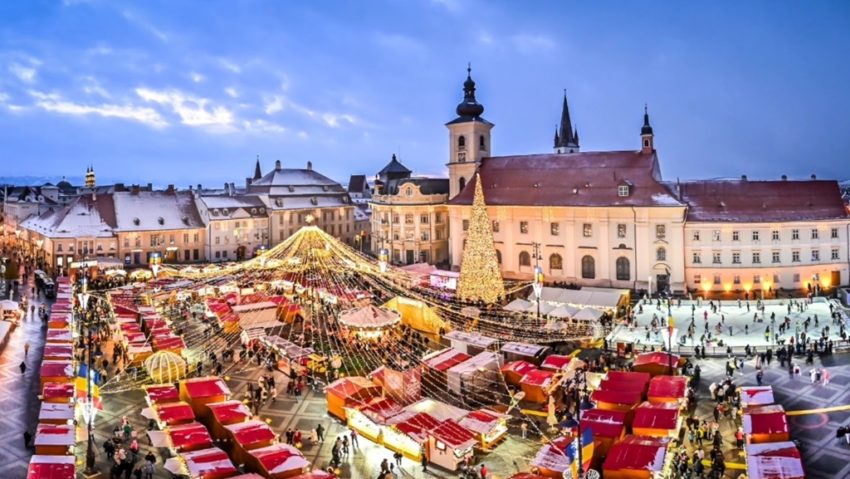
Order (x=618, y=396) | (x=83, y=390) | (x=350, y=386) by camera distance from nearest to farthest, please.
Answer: (x=83, y=390)
(x=618, y=396)
(x=350, y=386)

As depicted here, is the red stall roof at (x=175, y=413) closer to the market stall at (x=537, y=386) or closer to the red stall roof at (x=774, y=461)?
the market stall at (x=537, y=386)

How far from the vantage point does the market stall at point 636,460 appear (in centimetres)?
1938

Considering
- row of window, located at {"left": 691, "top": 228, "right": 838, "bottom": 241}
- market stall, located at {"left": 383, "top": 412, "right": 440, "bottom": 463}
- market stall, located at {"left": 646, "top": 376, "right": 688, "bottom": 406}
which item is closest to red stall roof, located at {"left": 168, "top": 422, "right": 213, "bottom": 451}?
market stall, located at {"left": 383, "top": 412, "right": 440, "bottom": 463}

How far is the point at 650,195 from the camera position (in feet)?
168

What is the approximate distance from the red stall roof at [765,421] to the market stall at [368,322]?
17807 mm

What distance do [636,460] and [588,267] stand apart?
3494 cm

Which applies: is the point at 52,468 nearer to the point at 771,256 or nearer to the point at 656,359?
the point at 656,359

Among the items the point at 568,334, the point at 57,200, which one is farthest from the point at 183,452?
the point at 57,200

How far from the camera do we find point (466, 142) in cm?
6638

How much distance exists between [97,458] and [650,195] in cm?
4218

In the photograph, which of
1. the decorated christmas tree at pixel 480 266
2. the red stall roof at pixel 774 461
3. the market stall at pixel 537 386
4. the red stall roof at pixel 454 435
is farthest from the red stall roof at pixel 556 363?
the red stall roof at pixel 774 461

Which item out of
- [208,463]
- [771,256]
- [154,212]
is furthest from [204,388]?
[154,212]

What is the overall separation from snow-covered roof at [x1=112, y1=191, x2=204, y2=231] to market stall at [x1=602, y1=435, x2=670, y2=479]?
5776 cm

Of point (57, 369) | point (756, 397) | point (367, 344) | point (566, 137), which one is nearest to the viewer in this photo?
point (756, 397)
